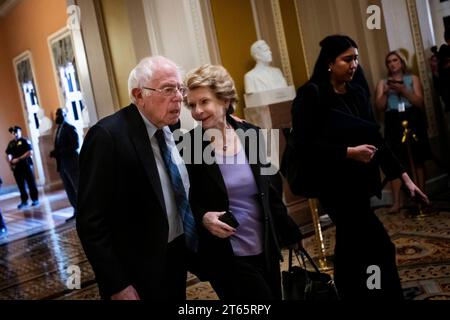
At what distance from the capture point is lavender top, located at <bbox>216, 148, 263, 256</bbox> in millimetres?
1986

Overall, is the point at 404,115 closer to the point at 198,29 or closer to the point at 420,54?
the point at 420,54

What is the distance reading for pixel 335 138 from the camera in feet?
7.72

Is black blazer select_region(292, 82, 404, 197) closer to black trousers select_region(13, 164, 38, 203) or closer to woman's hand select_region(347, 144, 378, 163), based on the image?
woman's hand select_region(347, 144, 378, 163)

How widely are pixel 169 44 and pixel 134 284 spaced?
4.30 m

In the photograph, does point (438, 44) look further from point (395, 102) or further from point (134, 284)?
point (134, 284)

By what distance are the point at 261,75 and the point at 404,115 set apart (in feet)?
4.87

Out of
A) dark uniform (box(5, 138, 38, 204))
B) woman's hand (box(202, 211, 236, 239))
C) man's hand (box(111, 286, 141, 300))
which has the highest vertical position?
dark uniform (box(5, 138, 38, 204))

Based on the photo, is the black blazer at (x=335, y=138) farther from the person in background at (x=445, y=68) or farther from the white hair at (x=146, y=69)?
the person in background at (x=445, y=68)

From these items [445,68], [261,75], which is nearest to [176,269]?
[445,68]

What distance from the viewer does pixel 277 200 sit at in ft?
7.04

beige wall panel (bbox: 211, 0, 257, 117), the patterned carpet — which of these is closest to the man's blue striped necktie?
the patterned carpet

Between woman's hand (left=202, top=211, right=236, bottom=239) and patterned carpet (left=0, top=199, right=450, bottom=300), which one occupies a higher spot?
woman's hand (left=202, top=211, right=236, bottom=239)

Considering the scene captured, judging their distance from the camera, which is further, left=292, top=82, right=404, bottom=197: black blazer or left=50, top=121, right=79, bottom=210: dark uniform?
left=50, top=121, right=79, bottom=210: dark uniform

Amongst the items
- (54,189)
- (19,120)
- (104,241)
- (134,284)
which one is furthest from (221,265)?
(19,120)
